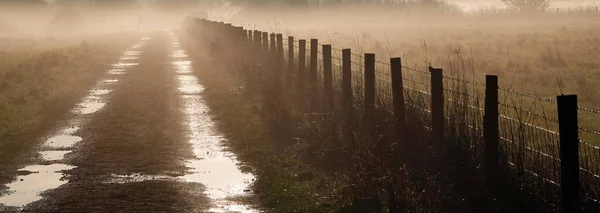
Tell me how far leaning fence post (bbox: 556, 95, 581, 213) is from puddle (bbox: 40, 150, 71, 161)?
7942 mm

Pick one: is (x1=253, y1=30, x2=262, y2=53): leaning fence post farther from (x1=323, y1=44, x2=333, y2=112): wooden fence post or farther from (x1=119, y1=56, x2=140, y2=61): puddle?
(x1=119, y1=56, x2=140, y2=61): puddle

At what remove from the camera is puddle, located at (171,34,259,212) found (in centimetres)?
1010

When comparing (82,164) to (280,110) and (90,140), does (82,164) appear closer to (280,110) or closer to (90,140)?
(90,140)

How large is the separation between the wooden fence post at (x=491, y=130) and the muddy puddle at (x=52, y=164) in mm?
5035

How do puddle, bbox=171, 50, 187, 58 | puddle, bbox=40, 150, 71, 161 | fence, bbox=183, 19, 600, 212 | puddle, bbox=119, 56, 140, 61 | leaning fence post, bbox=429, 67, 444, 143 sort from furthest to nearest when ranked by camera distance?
Result: puddle, bbox=171, 50, 187, 58
puddle, bbox=119, 56, 140, 61
puddle, bbox=40, 150, 71, 161
leaning fence post, bbox=429, 67, 444, 143
fence, bbox=183, 19, 600, 212

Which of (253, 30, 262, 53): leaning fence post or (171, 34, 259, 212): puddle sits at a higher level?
(253, 30, 262, 53): leaning fence post

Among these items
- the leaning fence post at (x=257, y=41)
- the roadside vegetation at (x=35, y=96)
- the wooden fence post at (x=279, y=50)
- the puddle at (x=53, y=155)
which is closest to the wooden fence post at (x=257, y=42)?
the leaning fence post at (x=257, y=41)

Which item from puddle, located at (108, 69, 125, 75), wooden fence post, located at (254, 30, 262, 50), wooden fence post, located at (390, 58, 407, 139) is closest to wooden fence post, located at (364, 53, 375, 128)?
wooden fence post, located at (390, 58, 407, 139)

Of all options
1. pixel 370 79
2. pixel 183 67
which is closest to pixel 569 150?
pixel 370 79

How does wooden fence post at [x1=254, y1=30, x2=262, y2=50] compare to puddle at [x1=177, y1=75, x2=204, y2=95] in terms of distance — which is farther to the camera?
wooden fence post at [x1=254, y1=30, x2=262, y2=50]

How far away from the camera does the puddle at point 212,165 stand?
1010 centimetres

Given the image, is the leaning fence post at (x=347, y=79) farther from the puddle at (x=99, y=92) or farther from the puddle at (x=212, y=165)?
the puddle at (x=99, y=92)

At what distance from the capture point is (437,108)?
957 cm

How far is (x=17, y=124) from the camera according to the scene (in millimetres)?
16328
